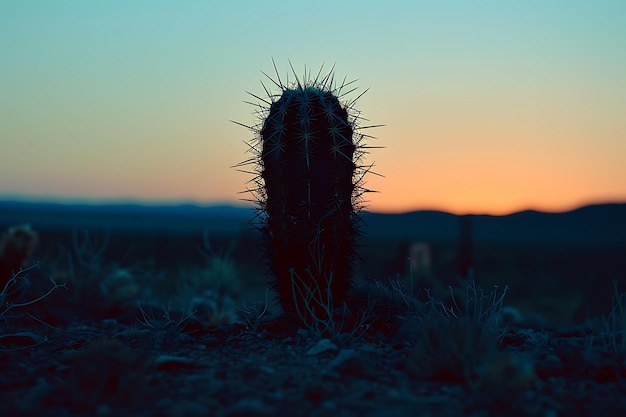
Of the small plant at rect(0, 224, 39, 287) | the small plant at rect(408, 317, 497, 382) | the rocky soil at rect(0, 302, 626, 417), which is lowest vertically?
the rocky soil at rect(0, 302, 626, 417)

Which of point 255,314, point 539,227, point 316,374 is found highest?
point 539,227

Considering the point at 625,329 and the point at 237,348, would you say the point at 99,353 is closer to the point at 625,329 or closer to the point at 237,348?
the point at 237,348

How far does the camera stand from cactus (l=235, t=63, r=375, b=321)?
726 cm

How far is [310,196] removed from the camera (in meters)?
7.25

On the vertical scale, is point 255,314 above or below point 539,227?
below

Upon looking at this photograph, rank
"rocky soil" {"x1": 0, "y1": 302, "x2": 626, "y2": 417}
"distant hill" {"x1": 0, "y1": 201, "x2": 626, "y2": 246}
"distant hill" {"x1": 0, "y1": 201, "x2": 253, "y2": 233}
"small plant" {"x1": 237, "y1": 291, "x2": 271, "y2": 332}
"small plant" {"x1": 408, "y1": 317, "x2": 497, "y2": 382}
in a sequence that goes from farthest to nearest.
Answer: "distant hill" {"x1": 0, "y1": 201, "x2": 253, "y2": 233} < "distant hill" {"x1": 0, "y1": 201, "x2": 626, "y2": 246} < "small plant" {"x1": 237, "y1": 291, "x2": 271, "y2": 332} < "small plant" {"x1": 408, "y1": 317, "x2": 497, "y2": 382} < "rocky soil" {"x1": 0, "y1": 302, "x2": 626, "y2": 417}

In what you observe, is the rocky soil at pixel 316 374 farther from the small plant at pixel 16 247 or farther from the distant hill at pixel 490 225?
the distant hill at pixel 490 225

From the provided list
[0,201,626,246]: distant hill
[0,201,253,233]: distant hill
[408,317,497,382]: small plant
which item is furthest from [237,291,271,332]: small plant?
[0,201,253,233]: distant hill

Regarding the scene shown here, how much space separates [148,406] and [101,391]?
0.30 meters

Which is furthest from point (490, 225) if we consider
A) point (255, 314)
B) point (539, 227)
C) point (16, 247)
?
point (255, 314)

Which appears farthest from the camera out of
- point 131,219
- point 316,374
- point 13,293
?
point 131,219

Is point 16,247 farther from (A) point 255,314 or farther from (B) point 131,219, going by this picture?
(B) point 131,219

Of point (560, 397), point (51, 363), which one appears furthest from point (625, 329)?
point (51, 363)

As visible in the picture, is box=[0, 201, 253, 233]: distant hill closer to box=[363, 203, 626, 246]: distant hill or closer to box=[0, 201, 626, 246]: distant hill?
box=[0, 201, 626, 246]: distant hill
